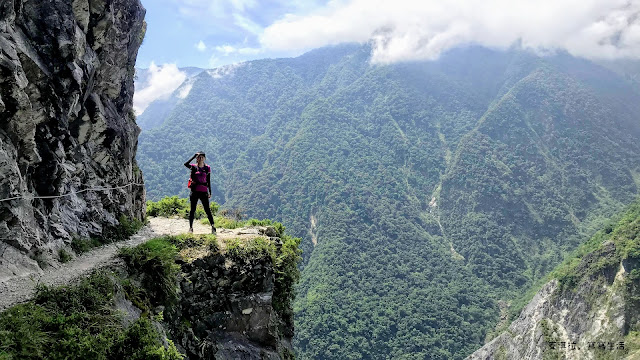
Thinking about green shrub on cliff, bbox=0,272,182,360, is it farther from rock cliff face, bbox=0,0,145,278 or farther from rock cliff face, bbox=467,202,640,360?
rock cliff face, bbox=467,202,640,360

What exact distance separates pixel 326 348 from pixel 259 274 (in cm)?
11610

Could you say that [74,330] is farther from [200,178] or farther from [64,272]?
[200,178]

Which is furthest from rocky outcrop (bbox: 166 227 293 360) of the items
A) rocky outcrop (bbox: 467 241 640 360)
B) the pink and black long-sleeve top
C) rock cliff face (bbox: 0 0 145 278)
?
rocky outcrop (bbox: 467 241 640 360)

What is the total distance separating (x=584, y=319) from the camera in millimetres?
81688

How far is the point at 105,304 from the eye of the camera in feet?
22.2

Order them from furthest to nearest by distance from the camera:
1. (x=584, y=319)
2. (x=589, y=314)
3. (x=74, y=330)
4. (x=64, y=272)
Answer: (x=584, y=319) → (x=589, y=314) → (x=64, y=272) → (x=74, y=330)

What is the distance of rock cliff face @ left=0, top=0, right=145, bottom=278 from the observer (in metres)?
9.08

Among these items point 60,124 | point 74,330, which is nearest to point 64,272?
point 74,330

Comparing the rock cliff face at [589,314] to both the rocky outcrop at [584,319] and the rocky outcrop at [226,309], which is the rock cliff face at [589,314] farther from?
the rocky outcrop at [226,309]

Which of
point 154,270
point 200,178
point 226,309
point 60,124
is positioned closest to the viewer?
point 154,270

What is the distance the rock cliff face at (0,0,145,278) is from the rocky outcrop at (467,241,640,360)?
8384 cm

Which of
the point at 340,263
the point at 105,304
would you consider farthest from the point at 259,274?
the point at 340,263

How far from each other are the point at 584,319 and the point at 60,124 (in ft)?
324

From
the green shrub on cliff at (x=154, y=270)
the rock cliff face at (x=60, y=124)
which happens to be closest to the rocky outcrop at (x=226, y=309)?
the green shrub on cliff at (x=154, y=270)
